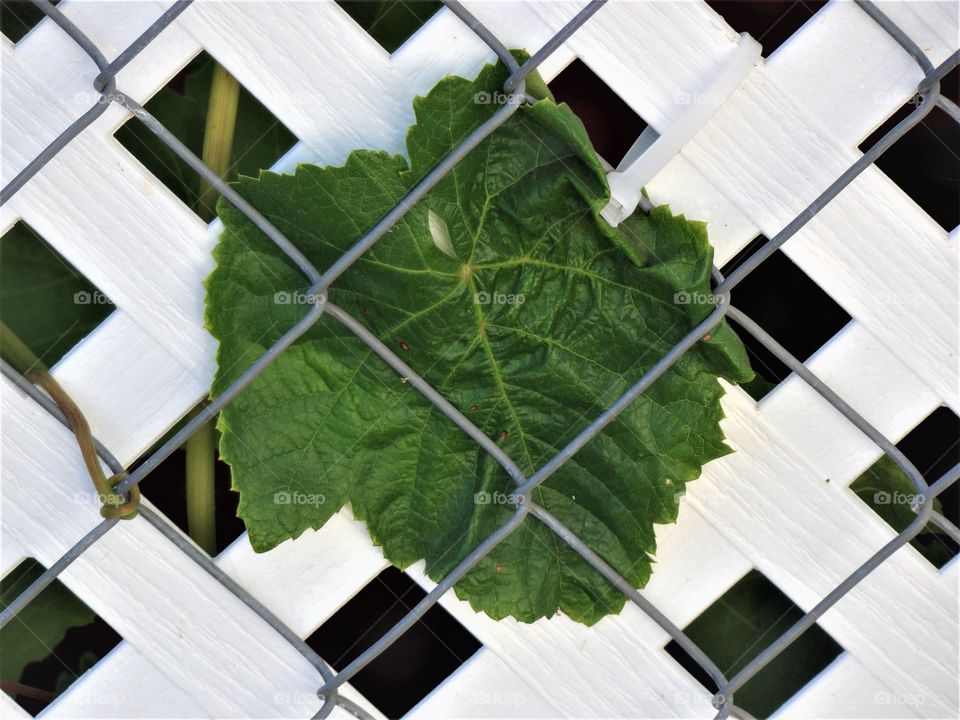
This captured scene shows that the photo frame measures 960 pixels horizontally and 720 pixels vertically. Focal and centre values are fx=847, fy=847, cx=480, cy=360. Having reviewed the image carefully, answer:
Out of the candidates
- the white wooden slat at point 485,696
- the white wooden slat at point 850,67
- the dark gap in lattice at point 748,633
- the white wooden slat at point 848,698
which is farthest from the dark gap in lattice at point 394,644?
the white wooden slat at point 850,67

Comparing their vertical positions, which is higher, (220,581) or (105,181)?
(105,181)

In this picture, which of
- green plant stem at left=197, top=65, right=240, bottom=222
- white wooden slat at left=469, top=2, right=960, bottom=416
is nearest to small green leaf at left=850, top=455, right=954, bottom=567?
white wooden slat at left=469, top=2, right=960, bottom=416

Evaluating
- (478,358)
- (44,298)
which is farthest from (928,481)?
(44,298)

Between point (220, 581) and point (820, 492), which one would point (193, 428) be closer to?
point (220, 581)

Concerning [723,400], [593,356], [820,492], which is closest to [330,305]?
[593,356]

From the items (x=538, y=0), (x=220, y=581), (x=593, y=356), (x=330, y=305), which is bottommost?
(x=220, y=581)

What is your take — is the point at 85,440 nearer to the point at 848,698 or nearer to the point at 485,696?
the point at 485,696
